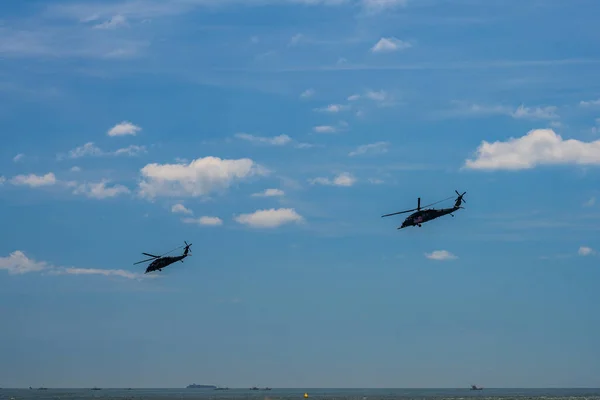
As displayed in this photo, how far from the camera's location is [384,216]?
370 ft

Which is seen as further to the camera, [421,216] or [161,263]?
[161,263]

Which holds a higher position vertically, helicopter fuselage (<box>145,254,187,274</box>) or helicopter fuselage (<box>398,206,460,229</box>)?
helicopter fuselage (<box>398,206,460,229</box>)

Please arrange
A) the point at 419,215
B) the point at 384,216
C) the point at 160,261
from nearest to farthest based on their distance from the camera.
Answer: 1. the point at 384,216
2. the point at 419,215
3. the point at 160,261

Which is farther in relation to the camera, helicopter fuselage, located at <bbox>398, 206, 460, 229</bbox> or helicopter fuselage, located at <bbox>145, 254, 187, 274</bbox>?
helicopter fuselage, located at <bbox>145, 254, 187, 274</bbox>

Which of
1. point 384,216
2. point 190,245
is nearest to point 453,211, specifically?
point 384,216

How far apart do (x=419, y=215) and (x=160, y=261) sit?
43666 millimetres

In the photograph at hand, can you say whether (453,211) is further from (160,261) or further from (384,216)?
(160,261)

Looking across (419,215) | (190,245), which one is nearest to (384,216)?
(419,215)

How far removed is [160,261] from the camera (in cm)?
13175

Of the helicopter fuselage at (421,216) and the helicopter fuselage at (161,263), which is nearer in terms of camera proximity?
the helicopter fuselage at (421,216)

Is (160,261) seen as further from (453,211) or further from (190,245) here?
(453,211)

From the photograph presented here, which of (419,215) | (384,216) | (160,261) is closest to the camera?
(384,216)

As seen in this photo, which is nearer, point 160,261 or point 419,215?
point 419,215

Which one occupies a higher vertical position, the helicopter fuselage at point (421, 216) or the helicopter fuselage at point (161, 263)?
the helicopter fuselage at point (421, 216)
